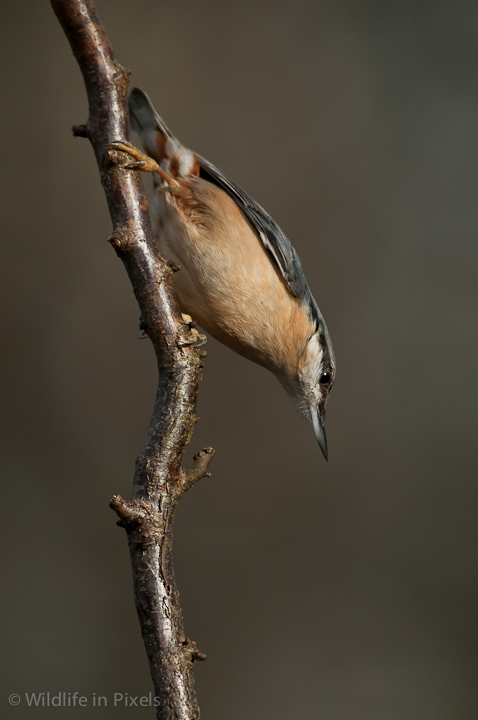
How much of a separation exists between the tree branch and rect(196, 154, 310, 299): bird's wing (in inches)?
20.2

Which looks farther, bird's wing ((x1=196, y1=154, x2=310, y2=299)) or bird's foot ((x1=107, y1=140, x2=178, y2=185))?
bird's wing ((x1=196, y1=154, x2=310, y2=299))

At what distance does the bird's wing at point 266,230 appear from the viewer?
153 centimetres

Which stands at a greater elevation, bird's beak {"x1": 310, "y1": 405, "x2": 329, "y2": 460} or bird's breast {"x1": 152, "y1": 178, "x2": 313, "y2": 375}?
bird's breast {"x1": 152, "y1": 178, "x2": 313, "y2": 375}

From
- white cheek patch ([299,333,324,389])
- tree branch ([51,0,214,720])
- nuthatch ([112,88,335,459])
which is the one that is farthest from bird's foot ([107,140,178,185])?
white cheek patch ([299,333,324,389])

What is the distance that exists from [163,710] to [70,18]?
1.13m

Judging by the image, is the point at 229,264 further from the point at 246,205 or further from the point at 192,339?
the point at 192,339

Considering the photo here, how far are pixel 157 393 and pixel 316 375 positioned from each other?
773mm

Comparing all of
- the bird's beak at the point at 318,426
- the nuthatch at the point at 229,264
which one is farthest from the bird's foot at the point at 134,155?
the bird's beak at the point at 318,426

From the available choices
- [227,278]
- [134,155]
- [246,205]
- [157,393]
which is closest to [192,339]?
[157,393]

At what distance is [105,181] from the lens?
1.00 meters

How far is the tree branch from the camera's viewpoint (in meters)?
0.79

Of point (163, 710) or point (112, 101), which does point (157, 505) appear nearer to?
point (163, 710)

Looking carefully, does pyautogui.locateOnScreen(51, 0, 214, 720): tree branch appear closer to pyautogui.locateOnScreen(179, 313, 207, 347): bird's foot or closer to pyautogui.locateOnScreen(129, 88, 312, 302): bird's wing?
pyautogui.locateOnScreen(179, 313, 207, 347): bird's foot

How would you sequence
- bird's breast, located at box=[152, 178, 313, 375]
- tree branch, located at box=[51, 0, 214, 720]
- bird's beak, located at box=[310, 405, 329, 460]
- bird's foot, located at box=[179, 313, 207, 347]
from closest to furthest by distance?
tree branch, located at box=[51, 0, 214, 720], bird's foot, located at box=[179, 313, 207, 347], bird's breast, located at box=[152, 178, 313, 375], bird's beak, located at box=[310, 405, 329, 460]
